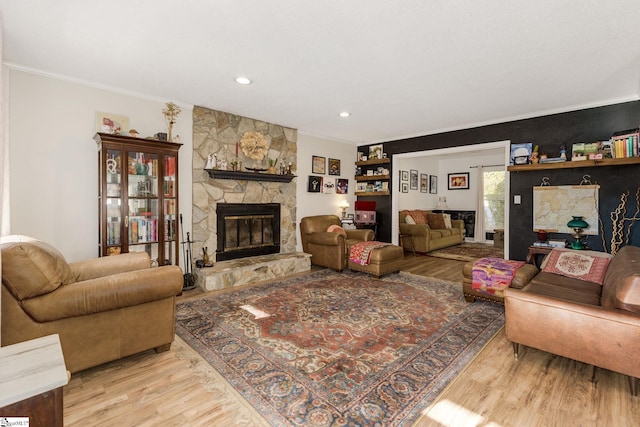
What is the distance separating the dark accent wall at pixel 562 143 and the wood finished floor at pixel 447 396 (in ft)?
9.11

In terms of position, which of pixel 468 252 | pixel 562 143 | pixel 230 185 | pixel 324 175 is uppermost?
pixel 562 143

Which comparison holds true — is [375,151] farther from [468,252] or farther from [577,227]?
[577,227]

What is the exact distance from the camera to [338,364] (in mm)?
2180

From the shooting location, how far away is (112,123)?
11.5 feet

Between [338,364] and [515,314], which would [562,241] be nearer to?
[515,314]

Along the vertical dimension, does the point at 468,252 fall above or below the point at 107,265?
below

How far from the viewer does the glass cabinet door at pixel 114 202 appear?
3.33 meters

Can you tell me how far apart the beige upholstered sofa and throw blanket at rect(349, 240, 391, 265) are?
213 cm

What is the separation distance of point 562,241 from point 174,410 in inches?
193

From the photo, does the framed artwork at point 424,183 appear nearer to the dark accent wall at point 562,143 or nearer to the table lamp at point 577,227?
the dark accent wall at point 562,143

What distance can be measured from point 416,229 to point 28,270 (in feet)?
20.3

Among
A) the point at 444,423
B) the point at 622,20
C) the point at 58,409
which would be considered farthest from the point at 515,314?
the point at 58,409

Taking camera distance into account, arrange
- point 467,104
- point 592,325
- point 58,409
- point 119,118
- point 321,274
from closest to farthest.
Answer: point 58,409 < point 592,325 < point 119,118 < point 467,104 < point 321,274

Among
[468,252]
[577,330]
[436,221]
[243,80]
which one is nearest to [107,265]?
[243,80]
